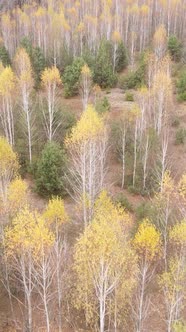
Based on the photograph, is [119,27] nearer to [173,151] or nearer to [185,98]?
[185,98]

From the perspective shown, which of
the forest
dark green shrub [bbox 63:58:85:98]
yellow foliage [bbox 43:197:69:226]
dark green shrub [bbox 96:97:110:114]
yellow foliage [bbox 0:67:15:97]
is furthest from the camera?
Answer: dark green shrub [bbox 63:58:85:98]

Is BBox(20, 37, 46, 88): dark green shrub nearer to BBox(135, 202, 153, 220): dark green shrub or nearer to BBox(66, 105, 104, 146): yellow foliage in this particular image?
BBox(66, 105, 104, 146): yellow foliage

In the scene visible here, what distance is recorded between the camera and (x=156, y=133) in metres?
38.8

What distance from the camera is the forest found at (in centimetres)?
2089

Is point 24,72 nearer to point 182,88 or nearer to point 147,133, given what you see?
point 147,133

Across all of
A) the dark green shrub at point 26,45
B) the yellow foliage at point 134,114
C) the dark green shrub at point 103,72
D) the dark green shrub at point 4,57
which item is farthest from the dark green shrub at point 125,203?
the dark green shrub at point 4,57

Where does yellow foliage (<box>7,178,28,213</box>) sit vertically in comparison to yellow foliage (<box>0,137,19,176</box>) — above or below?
below

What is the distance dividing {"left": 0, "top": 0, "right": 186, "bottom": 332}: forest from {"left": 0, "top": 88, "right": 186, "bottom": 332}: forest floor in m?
0.12

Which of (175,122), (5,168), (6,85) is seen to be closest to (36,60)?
(6,85)

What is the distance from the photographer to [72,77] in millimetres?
52844

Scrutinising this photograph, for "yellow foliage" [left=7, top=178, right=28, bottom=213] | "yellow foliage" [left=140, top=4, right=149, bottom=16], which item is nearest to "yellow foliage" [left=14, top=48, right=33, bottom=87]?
"yellow foliage" [left=7, top=178, right=28, bottom=213]

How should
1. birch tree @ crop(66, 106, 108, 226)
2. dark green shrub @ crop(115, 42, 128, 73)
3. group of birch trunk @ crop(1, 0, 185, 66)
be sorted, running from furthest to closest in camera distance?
1. group of birch trunk @ crop(1, 0, 185, 66)
2. dark green shrub @ crop(115, 42, 128, 73)
3. birch tree @ crop(66, 106, 108, 226)

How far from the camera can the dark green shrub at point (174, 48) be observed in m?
62.3

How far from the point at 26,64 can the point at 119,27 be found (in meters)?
30.7
